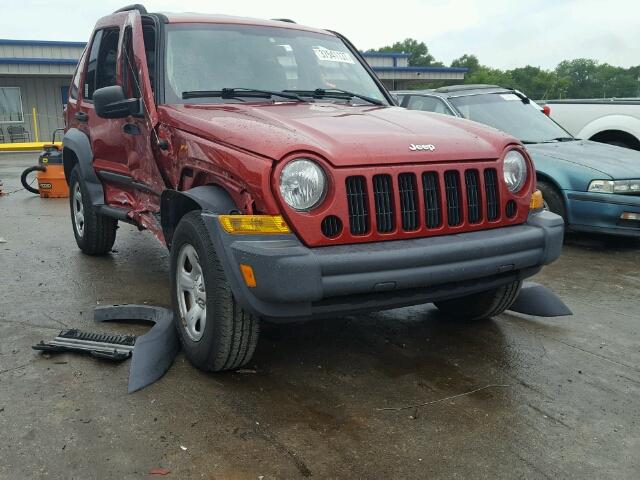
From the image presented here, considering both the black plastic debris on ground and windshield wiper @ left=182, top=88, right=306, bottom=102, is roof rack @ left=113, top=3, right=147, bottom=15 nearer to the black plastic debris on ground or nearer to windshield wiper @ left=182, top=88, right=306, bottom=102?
windshield wiper @ left=182, top=88, right=306, bottom=102

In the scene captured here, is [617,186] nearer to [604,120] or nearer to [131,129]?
[604,120]

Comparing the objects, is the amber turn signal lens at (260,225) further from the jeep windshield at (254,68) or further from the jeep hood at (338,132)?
the jeep windshield at (254,68)

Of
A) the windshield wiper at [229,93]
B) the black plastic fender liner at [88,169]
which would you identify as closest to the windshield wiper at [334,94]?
the windshield wiper at [229,93]

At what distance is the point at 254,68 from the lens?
4332mm

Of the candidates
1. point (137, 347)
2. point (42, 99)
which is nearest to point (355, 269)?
point (137, 347)

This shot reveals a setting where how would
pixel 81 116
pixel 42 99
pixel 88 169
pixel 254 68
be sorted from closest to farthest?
pixel 254 68 → pixel 88 169 → pixel 81 116 → pixel 42 99

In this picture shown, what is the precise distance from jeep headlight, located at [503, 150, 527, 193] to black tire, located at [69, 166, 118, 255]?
11.7 feet

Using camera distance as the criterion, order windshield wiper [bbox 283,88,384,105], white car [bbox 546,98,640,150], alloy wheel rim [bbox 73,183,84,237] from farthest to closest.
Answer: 1. white car [bbox 546,98,640,150]
2. alloy wheel rim [bbox 73,183,84,237]
3. windshield wiper [bbox 283,88,384,105]

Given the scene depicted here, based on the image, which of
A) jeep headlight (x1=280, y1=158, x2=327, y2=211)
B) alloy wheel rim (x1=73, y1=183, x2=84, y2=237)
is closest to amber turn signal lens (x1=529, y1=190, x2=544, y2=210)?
jeep headlight (x1=280, y1=158, x2=327, y2=211)

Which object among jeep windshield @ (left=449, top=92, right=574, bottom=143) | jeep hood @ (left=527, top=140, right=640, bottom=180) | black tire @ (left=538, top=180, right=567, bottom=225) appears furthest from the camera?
jeep windshield @ (left=449, top=92, right=574, bottom=143)

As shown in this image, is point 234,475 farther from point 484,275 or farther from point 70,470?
point 484,275

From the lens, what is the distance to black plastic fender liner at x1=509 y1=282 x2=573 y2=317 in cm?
436

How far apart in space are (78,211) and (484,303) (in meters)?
4.01

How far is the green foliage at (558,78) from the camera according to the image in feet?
70.2
